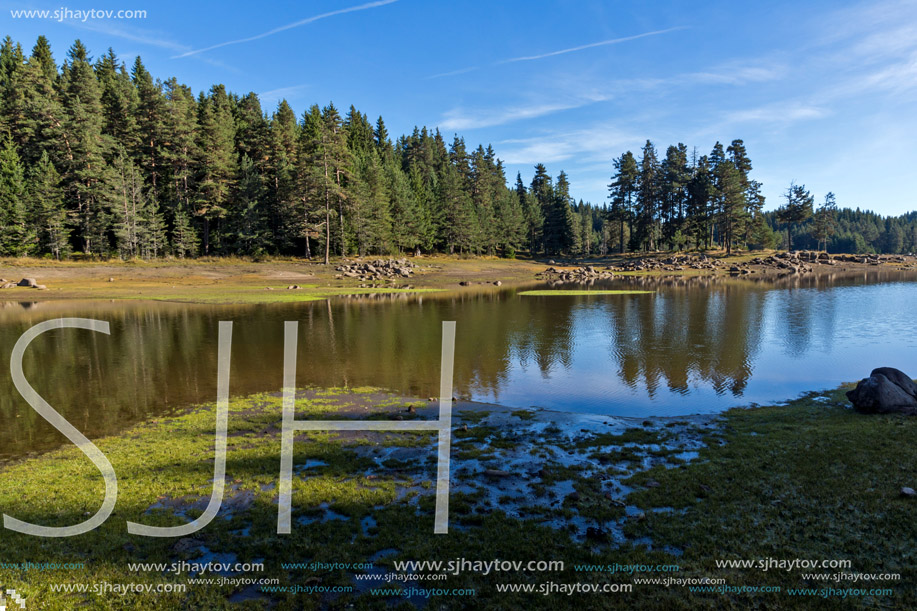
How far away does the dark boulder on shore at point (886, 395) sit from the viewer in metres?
11.9

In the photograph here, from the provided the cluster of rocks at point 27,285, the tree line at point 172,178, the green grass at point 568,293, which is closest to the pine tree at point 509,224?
the tree line at point 172,178

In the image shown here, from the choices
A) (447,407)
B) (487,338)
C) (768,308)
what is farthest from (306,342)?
(768,308)

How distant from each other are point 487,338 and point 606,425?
48.0 feet

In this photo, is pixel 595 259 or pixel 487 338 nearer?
pixel 487 338

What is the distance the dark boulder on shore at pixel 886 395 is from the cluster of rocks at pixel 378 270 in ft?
196

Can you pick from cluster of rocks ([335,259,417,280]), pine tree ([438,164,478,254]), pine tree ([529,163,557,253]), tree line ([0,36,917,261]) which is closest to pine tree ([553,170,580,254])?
pine tree ([529,163,557,253])

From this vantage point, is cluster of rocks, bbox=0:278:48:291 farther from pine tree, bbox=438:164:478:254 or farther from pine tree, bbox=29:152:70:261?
pine tree, bbox=438:164:478:254

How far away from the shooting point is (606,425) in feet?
41.9

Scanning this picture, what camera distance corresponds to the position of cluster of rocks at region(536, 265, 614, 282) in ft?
257

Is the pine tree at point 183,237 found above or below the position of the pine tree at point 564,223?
below

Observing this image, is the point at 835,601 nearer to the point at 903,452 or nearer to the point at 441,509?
the point at 441,509

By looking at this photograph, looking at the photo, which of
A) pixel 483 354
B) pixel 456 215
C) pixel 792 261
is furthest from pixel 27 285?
pixel 792 261

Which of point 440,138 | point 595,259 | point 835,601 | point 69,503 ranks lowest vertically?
point 69,503

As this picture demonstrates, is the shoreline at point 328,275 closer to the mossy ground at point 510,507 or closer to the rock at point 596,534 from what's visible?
the mossy ground at point 510,507
